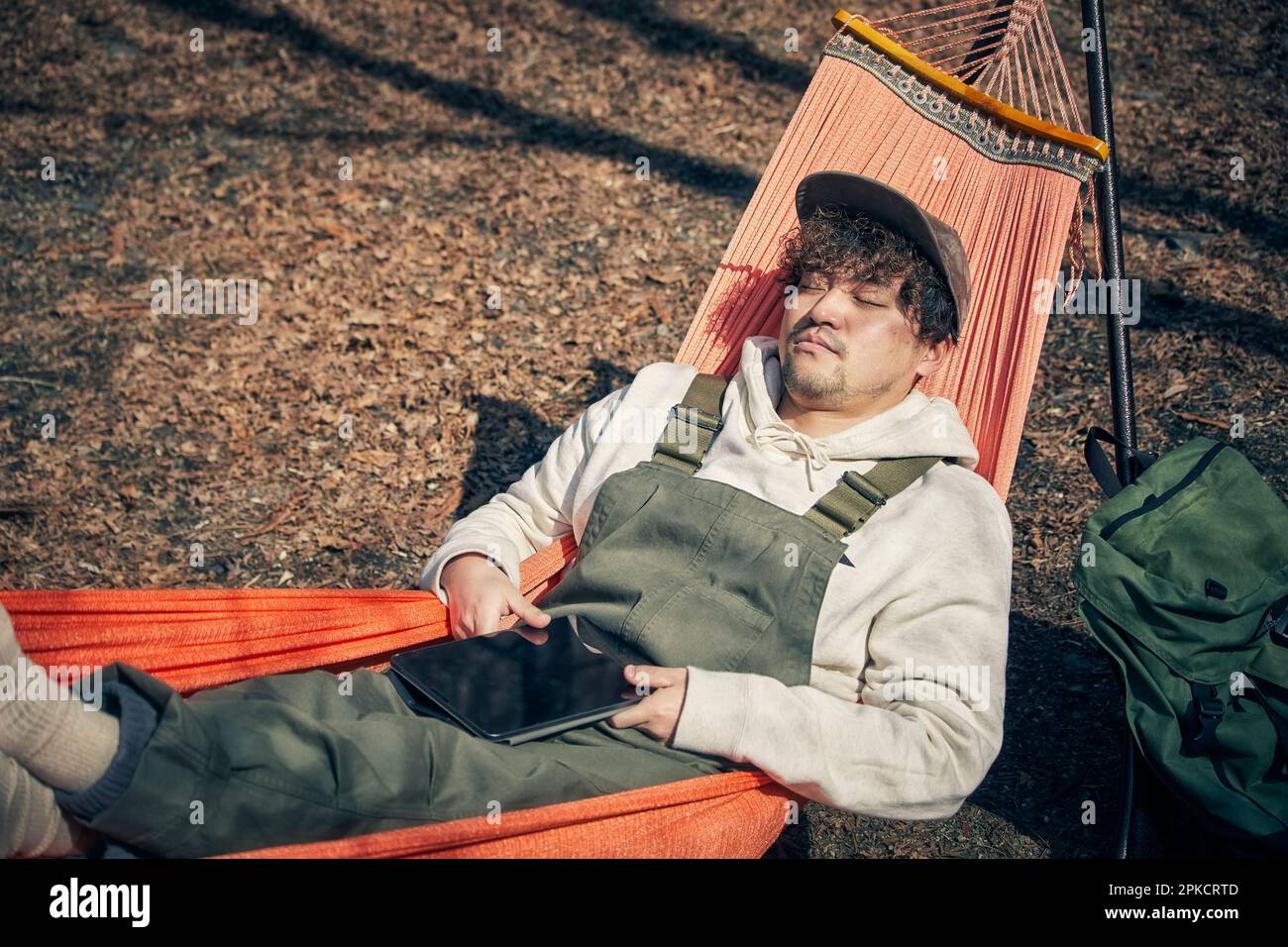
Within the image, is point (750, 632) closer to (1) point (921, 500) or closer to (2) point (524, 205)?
(1) point (921, 500)

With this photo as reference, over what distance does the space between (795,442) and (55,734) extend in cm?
152

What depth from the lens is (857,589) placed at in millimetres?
2164

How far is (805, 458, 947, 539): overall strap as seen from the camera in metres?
2.22

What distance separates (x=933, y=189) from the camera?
9.66 ft

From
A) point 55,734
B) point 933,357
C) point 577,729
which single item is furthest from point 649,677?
point 933,357

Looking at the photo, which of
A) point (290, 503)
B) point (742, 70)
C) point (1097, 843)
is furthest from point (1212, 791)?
point (742, 70)

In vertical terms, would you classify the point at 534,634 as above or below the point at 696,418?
below

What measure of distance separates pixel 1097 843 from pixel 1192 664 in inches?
23.2

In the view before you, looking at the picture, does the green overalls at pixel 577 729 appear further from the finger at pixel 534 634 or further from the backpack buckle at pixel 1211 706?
the backpack buckle at pixel 1211 706

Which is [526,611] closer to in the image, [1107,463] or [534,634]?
[534,634]

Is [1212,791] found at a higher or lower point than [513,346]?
lower

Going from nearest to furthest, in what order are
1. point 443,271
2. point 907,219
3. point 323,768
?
point 323,768 < point 907,219 < point 443,271

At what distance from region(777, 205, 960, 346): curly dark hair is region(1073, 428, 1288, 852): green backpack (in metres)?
0.56

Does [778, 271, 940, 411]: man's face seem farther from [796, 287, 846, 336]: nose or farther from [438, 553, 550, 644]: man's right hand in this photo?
[438, 553, 550, 644]: man's right hand
